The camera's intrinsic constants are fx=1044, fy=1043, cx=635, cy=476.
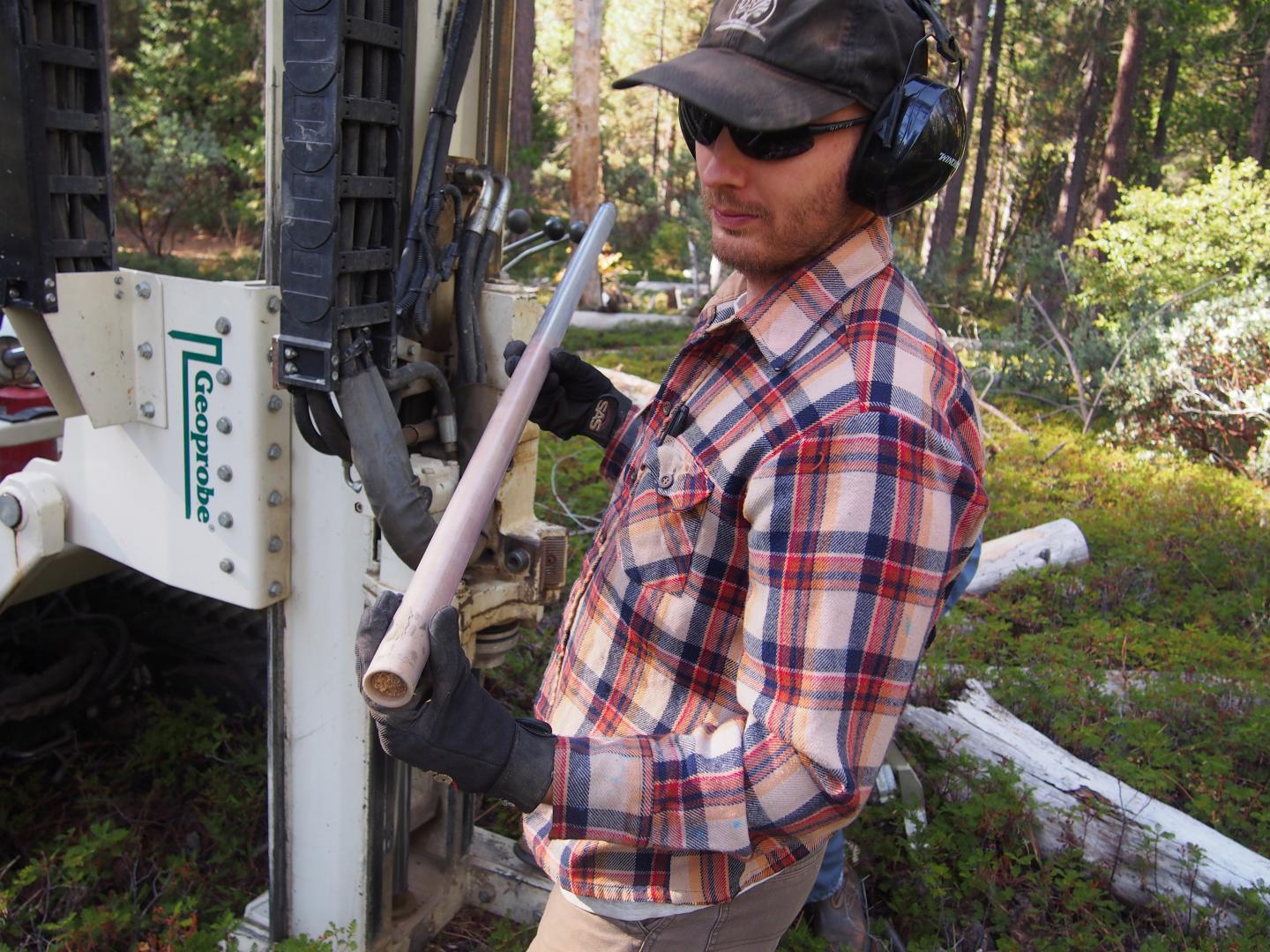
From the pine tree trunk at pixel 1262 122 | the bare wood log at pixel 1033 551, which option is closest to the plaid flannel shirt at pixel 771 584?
the bare wood log at pixel 1033 551

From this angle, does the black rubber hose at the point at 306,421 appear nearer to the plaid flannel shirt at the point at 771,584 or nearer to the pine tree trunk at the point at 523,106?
the plaid flannel shirt at the point at 771,584

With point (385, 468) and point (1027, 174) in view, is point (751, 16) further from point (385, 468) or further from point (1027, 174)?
point (1027, 174)

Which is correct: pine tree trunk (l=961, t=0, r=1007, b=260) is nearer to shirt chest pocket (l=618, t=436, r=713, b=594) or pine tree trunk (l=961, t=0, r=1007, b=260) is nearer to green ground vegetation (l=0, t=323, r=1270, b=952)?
green ground vegetation (l=0, t=323, r=1270, b=952)

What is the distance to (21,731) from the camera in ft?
12.3

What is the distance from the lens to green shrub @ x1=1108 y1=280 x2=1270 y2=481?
A: 7852mm

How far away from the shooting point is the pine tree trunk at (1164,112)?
71.2 feet

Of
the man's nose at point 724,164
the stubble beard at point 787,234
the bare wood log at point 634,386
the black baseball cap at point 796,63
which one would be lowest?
the bare wood log at point 634,386

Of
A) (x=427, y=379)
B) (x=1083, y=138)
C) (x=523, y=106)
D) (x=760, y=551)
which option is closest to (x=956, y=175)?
(x=1083, y=138)

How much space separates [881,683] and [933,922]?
211cm

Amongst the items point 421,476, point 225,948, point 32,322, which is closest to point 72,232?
point 32,322

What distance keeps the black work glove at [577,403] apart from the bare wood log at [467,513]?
0.17m

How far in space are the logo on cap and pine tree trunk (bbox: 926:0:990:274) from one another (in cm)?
1301

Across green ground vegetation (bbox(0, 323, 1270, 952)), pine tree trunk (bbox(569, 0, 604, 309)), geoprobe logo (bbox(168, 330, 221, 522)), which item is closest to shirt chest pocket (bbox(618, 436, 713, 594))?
geoprobe logo (bbox(168, 330, 221, 522))

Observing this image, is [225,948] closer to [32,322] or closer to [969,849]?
[32,322]
